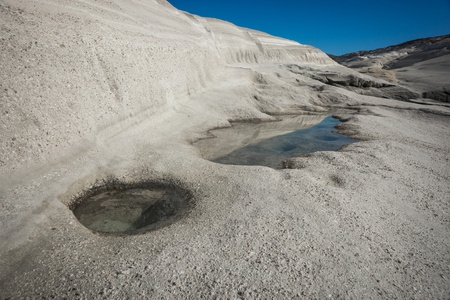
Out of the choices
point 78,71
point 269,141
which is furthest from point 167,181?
point 269,141

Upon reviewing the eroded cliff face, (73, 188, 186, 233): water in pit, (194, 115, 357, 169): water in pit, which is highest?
the eroded cliff face

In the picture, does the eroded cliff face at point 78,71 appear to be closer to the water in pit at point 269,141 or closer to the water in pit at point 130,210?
the water in pit at point 130,210

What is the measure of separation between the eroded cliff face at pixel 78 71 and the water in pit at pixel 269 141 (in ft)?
6.33

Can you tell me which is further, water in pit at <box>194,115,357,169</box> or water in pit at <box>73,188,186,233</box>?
water in pit at <box>194,115,357,169</box>

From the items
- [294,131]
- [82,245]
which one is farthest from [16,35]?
[294,131]

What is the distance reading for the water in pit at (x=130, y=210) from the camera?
3301mm

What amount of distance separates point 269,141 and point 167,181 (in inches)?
145

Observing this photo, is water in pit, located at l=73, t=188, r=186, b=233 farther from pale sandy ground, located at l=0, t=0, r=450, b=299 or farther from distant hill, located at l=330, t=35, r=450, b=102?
distant hill, located at l=330, t=35, r=450, b=102

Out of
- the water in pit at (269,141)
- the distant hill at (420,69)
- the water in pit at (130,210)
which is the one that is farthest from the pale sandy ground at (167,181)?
the distant hill at (420,69)

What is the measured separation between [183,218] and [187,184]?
2.78 feet

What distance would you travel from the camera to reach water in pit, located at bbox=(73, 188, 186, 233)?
130 inches

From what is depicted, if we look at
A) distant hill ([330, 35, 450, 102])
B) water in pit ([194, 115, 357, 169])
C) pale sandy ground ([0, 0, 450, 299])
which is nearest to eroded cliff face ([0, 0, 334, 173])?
pale sandy ground ([0, 0, 450, 299])

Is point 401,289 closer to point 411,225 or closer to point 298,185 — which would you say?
point 411,225

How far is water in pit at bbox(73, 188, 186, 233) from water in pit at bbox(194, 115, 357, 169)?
1803 mm
